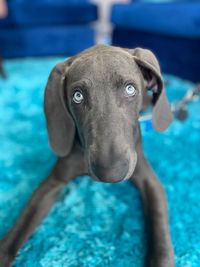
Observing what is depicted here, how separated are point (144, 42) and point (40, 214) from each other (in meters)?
2.51

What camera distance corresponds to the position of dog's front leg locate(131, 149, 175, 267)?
0.91 m

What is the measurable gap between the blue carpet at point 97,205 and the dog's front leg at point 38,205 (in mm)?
46

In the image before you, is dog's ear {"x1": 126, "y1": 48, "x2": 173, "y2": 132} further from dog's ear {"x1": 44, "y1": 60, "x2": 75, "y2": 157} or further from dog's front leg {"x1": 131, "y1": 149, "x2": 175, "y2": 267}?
dog's ear {"x1": 44, "y1": 60, "x2": 75, "y2": 157}

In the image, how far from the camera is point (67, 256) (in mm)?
992

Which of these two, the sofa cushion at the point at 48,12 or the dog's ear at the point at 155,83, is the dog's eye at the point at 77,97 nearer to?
Result: the dog's ear at the point at 155,83

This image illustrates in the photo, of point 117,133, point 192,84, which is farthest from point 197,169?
point 192,84

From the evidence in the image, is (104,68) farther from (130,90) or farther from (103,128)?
(103,128)

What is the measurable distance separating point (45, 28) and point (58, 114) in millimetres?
3089

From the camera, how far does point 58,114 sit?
1112mm

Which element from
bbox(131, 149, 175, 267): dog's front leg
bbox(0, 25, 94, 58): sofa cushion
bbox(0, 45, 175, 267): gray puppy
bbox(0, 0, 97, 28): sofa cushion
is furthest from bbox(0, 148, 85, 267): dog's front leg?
bbox(0, 0, 97, 28): sofa cushion

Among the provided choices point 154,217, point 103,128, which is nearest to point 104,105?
point 103,128

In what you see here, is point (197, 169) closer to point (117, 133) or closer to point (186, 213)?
point (186, 213)

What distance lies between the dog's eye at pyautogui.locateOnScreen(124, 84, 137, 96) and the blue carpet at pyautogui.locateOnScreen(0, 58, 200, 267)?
0.53 meters

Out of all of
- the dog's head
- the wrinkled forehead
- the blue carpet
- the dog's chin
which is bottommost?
the blue carpet
